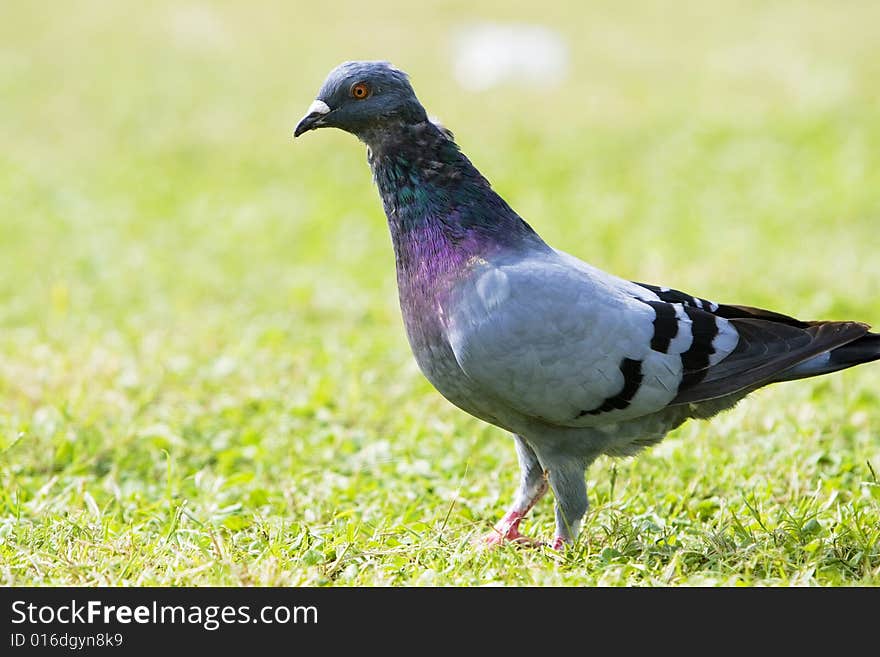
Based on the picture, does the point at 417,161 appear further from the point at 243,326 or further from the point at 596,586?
the point at 243,326

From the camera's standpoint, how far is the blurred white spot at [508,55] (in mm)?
14820

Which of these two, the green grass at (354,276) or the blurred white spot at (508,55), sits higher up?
the blurred white spot at (508,55)

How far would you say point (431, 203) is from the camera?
3.78 metres

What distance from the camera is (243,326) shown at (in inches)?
284

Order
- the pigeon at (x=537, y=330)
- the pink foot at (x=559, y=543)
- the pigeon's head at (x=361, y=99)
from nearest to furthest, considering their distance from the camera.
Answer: the pigeon at (x=537, y=330) → the pigeon's head at (x=361, y=99) → the pink foot at (x=559, y=543)

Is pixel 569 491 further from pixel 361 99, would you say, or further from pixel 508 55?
pixel 508 55

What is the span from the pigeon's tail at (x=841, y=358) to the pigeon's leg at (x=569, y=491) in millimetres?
788

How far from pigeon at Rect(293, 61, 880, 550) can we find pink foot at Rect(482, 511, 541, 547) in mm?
11

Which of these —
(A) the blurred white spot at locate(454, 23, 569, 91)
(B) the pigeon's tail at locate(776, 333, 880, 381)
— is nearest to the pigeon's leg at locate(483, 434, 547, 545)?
(B) the pigeon's tail at locate(776, 333, 880, 381)

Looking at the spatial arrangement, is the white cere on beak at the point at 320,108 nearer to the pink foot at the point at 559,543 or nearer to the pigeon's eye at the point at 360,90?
the pigeon's eye at the point at 360,90

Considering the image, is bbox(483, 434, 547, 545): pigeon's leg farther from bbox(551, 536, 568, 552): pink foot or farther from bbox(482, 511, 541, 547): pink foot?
bbox(551, 536, 568, 552): pink foot

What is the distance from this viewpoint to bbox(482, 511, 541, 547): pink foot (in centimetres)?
383

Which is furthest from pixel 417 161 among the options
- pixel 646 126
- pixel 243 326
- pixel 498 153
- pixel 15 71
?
pixel 15 71

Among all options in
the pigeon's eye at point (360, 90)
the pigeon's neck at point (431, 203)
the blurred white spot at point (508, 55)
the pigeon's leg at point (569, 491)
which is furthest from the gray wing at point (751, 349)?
the blurred white spot at point (508, 55)
